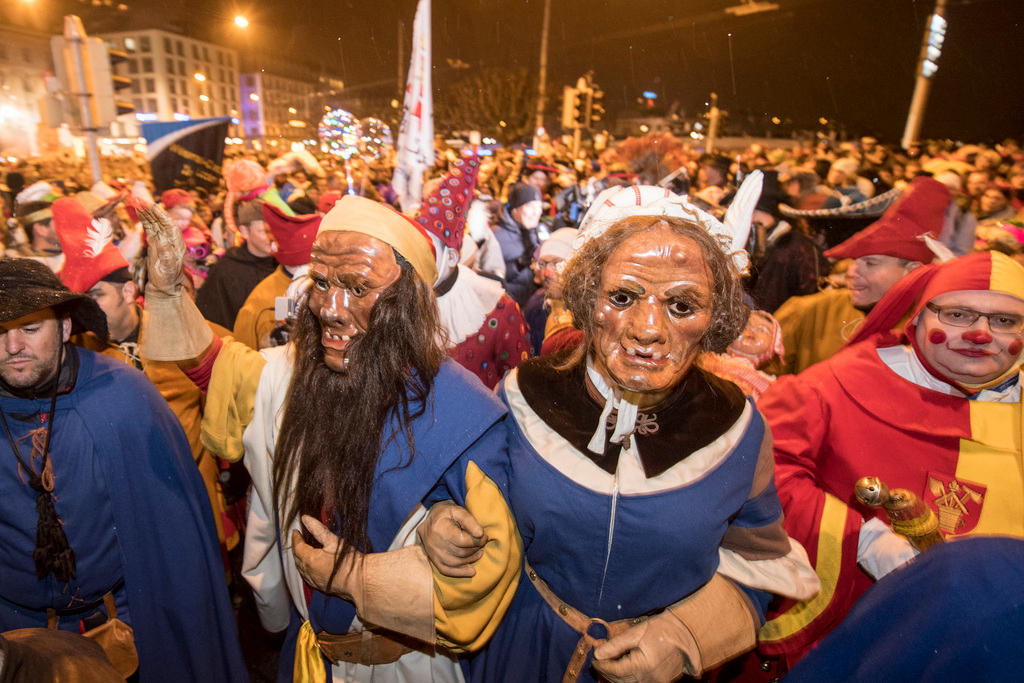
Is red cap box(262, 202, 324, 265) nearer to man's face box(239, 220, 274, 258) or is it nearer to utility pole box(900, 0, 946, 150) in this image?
man's face box(239, 220, 274, 258)

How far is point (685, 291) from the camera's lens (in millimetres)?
1421

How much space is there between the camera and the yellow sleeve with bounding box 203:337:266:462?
192 cm

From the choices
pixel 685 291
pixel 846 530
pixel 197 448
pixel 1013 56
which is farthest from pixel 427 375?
pixel 1013 56

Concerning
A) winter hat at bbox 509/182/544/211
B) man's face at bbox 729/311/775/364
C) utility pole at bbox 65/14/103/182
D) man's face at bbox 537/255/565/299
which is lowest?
man's face at bbox 729/311/775/364

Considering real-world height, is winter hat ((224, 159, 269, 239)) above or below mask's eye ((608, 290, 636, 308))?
above

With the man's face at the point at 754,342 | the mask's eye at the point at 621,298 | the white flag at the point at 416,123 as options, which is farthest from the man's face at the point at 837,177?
the mask's eye at the point at 621,298

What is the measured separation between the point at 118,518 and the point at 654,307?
6.80ft

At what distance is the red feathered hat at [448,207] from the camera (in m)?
2.93

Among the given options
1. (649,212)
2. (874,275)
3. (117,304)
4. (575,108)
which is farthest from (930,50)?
(117,304)

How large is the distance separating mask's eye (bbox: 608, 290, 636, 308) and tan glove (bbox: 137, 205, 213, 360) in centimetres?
171

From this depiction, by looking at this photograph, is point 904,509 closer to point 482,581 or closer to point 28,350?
point 482,581

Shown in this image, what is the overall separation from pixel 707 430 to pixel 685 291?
0.41 meters

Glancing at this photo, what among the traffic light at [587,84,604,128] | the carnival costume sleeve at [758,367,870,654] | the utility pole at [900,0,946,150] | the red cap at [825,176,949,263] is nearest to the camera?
the carnival costume sleeve at [758,367,870,654]

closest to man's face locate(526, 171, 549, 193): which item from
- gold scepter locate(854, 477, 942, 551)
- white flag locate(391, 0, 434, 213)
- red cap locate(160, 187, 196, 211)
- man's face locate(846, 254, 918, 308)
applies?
white flag locate(391, 0, 434, 213)
